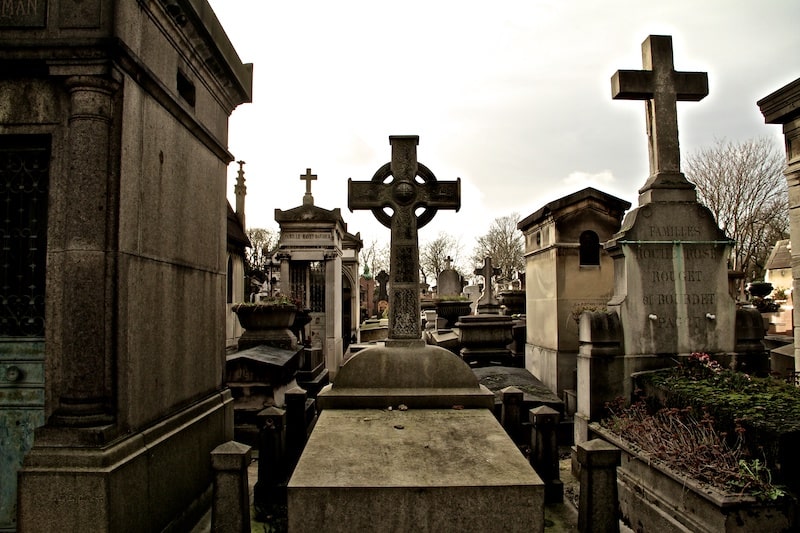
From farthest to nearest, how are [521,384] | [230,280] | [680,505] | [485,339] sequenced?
[230,280] → [485,339] → [521,384] → [680,505]

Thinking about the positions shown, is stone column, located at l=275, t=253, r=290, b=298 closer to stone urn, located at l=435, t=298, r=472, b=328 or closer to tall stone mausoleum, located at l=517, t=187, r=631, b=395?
stone urn, located at l=435, t=298, r=472, b=328

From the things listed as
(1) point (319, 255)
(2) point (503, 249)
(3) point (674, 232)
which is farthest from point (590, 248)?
(2) point (503, 249)

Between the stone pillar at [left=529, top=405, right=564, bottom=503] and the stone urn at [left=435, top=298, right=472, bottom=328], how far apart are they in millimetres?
9424

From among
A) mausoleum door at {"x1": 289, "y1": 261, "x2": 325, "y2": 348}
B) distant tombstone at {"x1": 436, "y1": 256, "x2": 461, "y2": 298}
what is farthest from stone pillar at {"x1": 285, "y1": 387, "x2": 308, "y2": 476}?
distant tombstone at {"x1": 436, "y1": 256, "x2": 461, "y2": 298}

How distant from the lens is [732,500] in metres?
3.30

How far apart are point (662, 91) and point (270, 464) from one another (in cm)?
674

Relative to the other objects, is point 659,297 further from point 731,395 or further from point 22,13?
point 22,13

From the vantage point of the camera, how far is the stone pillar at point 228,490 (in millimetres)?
3029

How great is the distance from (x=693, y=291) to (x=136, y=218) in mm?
6333

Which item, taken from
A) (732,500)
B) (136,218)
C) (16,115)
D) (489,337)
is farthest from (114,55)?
(489,337)

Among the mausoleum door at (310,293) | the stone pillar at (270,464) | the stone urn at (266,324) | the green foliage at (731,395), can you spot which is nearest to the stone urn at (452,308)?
the mausoleum door at (310,293)

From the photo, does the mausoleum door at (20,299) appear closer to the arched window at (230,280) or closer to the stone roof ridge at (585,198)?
the stone roof ridge at (585,198)

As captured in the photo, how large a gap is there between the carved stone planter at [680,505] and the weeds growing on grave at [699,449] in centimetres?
8

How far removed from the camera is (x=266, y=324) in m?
8.57
